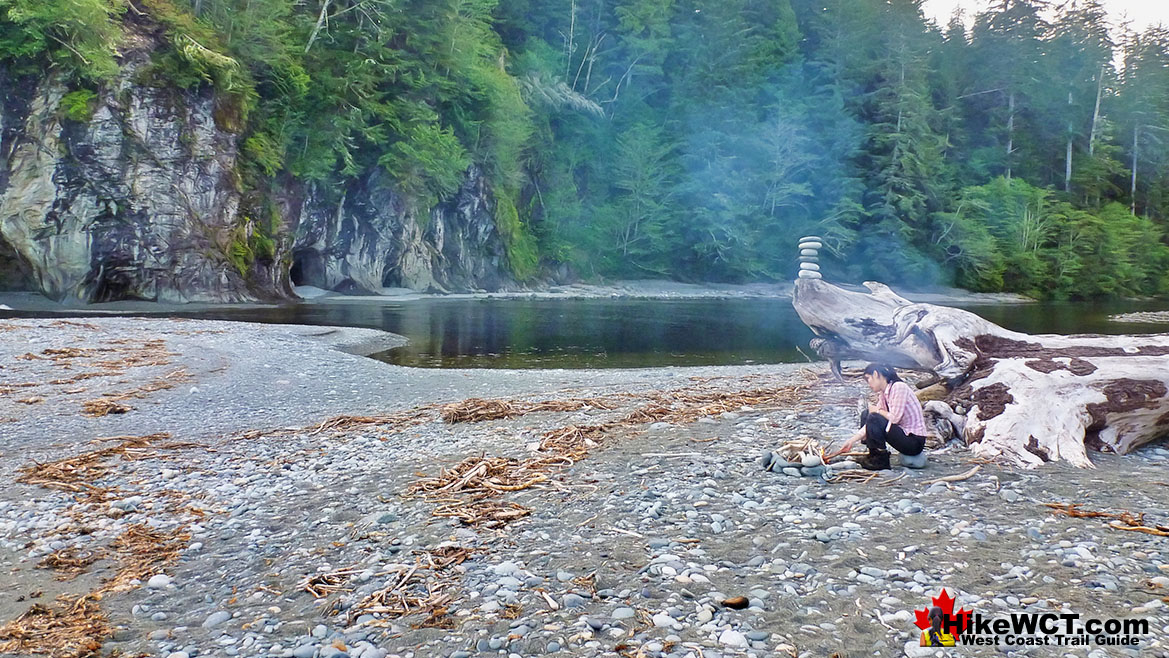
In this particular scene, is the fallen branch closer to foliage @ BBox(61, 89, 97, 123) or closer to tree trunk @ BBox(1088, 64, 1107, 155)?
foliage @ BBox(61, 89, 97, 123)

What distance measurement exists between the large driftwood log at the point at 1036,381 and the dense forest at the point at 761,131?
119 feet

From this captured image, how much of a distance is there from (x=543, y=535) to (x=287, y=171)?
3796 centimetres

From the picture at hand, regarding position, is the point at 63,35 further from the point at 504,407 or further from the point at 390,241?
the point at 504,407

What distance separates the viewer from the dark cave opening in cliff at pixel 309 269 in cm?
4019

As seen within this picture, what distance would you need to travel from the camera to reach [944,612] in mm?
3602

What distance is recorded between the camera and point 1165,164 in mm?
70875

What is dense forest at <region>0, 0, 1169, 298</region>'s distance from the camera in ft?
139

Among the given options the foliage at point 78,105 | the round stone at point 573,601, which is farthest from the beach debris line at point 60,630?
the foliage at point 78,105

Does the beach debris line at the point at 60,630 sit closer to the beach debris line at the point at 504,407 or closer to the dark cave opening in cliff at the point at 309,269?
the beach debris line at the point at 504,407

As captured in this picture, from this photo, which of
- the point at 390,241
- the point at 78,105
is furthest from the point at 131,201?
the point at 390,241

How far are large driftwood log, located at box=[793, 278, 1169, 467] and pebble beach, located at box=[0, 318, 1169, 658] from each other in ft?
1.13

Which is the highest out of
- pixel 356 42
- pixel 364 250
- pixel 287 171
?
pixel 356 42

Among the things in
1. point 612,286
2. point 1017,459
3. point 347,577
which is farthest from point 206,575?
point 612,286

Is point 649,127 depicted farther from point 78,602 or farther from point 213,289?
point 78,602
